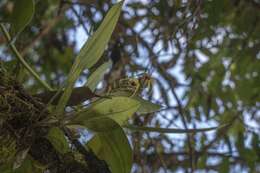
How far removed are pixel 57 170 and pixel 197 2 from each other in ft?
1.98

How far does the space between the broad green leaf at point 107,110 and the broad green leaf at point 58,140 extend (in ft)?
0.12

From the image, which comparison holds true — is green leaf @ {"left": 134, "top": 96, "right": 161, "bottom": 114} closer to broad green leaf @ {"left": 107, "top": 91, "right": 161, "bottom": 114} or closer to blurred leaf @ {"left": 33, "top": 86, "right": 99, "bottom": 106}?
broad green leaf @ {"left": 107, "top": 91, "right": 161, "bottom": 114}

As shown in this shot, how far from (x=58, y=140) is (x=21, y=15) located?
22cm

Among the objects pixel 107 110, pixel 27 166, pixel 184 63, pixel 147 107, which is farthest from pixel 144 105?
pixel 184 63

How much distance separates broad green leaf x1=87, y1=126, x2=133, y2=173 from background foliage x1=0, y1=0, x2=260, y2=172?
1.53ft

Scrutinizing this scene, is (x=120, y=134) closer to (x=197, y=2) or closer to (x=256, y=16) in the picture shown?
Result: (x=197, y=2)

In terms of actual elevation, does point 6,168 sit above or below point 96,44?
below

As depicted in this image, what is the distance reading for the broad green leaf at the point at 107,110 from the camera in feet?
2.77

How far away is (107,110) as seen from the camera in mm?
852

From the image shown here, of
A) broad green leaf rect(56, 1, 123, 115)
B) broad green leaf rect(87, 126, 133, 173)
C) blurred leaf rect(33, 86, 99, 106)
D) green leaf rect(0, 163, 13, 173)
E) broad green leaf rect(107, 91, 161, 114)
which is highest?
broad green leaf rect(56, 1, 123, 115)

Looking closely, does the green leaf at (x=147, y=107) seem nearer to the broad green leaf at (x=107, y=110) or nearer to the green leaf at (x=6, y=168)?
the broad green leaf at (x=107, y=110)

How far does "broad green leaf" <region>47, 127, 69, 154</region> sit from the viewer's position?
2.87 ft

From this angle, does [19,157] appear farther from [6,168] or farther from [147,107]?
[147,107]

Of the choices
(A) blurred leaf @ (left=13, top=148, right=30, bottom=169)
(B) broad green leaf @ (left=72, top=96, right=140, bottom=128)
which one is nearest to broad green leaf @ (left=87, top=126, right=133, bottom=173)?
(B) broad green leaf @ (left=72, top=96, right=140, bottom=128)
